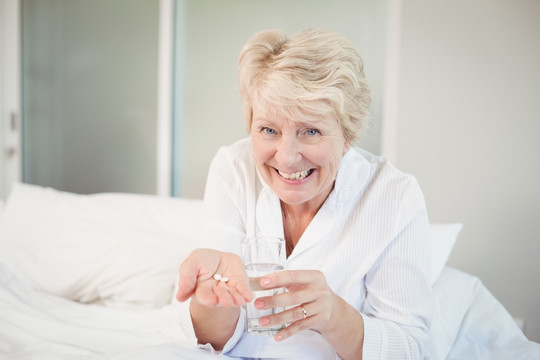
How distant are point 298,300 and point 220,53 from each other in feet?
6.86

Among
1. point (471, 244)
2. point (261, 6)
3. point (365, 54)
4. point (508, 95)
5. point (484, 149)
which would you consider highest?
point (261, 6)

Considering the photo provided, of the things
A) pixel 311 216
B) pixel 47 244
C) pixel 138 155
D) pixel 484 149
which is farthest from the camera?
pixel 138 155

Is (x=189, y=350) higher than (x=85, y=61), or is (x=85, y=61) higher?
(x=85, y=61)

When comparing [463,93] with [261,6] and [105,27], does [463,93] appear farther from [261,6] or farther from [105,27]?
[105,27]

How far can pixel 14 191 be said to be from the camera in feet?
7.88

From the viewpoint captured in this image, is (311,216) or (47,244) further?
(47,244)

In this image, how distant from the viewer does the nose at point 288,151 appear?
1202 mm

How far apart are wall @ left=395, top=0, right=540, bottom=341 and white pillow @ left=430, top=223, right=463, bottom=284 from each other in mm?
407

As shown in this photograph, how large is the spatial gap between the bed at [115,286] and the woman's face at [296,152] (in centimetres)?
38

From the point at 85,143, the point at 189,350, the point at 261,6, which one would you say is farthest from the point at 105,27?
the point at 189,350

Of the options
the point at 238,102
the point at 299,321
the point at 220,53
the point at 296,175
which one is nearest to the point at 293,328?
the point at 299,321

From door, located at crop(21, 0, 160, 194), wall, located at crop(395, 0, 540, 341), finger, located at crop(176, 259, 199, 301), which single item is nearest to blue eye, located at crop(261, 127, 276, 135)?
finger, located at crop(176, 259, 199, 301)

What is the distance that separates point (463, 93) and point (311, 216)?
1.23 meters

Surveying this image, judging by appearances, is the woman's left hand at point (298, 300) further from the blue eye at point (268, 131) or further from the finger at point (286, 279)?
the blue eye at point (268, 131)
